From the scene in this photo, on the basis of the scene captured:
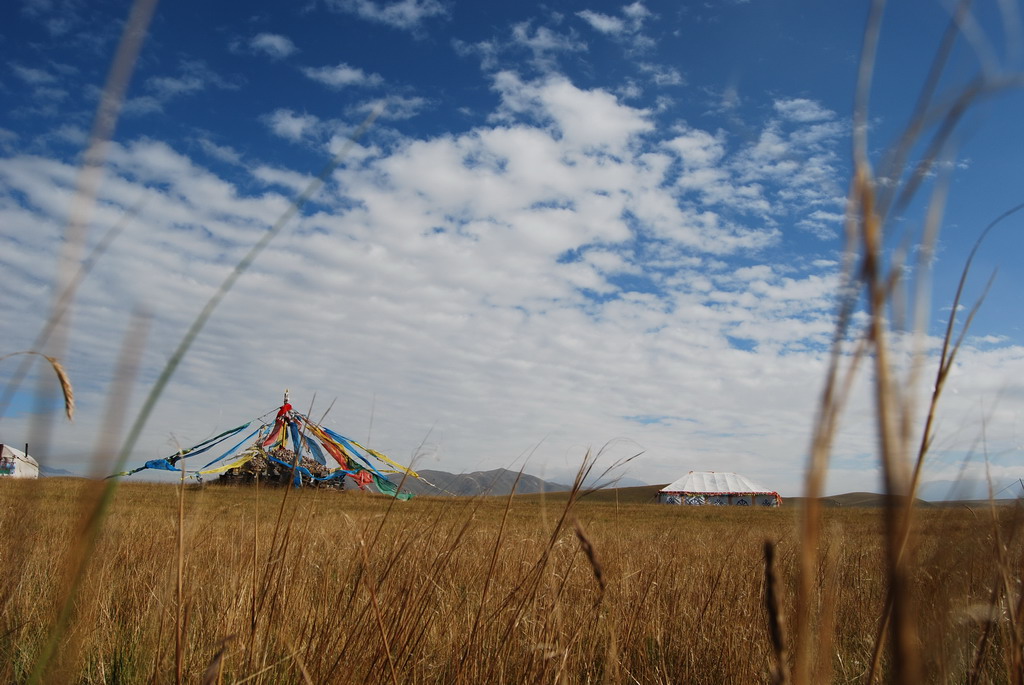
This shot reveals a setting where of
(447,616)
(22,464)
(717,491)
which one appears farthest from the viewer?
(717,491)

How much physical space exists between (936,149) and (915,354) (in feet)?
0.49

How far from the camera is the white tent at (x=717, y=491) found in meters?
56.7

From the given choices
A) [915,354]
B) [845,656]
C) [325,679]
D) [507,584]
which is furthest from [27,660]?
[845,656]

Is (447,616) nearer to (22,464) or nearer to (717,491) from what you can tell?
(22,464)

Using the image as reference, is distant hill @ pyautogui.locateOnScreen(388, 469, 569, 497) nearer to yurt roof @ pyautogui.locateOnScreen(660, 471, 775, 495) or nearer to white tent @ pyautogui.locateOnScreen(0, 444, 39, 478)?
white tent @ pyautogui.locateOnScreen(0, 444, 39, 478)

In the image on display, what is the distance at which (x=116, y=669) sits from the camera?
243cm

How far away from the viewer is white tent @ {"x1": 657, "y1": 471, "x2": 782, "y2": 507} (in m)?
56.7

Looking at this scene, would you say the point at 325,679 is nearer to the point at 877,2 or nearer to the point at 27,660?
the point at 27,660

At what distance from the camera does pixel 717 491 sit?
60750mm

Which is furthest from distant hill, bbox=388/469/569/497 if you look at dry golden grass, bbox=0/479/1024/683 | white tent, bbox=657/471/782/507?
white tent, bbox=657/471/782/507

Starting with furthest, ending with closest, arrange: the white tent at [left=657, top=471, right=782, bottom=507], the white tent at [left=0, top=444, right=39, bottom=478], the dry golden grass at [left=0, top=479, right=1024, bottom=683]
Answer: the white tent at [left=657, top=471, right=782, bottom=507]
the dry golden grass at [left=0, top=479, right=1024, bottom=683]
the white tent at [left=0, top=444, right=39, bottom=478]

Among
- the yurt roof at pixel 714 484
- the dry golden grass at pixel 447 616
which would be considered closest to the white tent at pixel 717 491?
the yurt roof at pixel 714 484

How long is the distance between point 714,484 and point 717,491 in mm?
2259

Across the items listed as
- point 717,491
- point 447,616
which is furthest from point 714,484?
point 447,616
